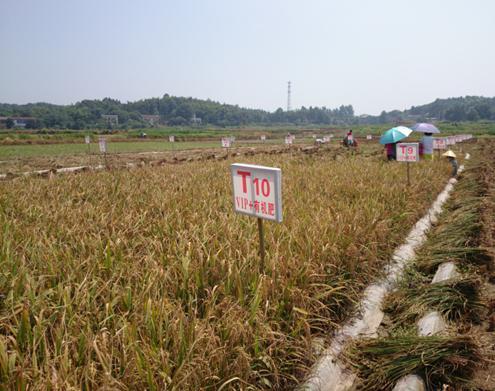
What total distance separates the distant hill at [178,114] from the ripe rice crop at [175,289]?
7632 centimetres

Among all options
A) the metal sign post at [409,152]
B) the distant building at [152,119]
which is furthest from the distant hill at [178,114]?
the metal sign post at [409,152]

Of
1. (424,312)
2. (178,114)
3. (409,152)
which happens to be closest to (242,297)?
(424,312)

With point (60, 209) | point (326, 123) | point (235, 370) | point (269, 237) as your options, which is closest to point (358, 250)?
→ point (269, 237)

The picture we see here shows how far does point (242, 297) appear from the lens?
7.41 ft

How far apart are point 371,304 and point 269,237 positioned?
111cm

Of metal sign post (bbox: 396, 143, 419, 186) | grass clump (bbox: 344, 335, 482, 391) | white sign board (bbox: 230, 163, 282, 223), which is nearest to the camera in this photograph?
grass clump (bbox: 344, 335, 482, 391)

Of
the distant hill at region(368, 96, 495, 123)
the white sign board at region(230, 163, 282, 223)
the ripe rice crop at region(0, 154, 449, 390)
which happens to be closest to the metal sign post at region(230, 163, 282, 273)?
the white sign board at region(230, 163, 282, 223)

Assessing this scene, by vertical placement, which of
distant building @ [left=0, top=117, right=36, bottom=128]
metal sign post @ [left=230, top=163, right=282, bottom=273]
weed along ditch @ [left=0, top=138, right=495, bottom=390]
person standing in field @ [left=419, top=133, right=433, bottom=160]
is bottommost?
weed along ditch @ [left=0, top=138, right=495, bottom=390]

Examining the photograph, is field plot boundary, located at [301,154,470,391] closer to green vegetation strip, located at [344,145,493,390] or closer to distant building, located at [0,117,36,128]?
green vegetation strip, located at [344,145,493,390]

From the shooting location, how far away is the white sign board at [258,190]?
2.25 metres

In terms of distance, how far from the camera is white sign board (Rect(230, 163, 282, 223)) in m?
2.25

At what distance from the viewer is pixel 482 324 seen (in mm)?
2586

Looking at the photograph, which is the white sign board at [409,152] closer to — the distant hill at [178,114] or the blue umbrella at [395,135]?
→ the blue umbrella at [395,135]

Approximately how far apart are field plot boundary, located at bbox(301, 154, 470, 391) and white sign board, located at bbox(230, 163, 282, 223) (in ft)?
3.12
